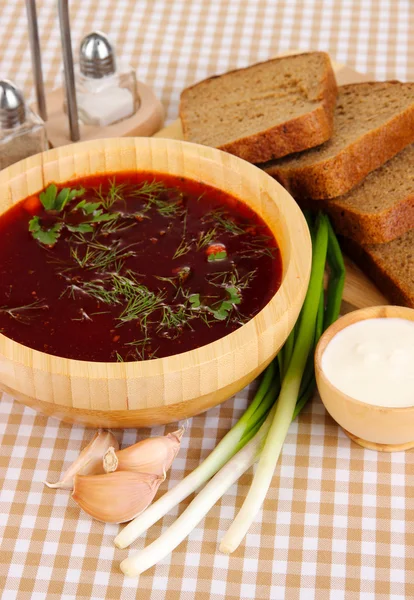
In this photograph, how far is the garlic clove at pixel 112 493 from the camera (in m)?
2.55

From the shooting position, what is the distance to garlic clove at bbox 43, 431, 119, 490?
2.66m

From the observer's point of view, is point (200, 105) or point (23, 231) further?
point (200, 105)

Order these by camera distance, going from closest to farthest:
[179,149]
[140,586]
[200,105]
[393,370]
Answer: [140,586] < [393,370] < [179,149] < [200,105]

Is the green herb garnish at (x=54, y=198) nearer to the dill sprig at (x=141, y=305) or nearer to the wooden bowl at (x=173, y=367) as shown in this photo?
the wooden bowl at (x=173, y=367)

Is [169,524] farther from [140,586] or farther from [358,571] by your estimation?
[358,571]

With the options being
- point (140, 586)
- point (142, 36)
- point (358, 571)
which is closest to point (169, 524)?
point (140, 586)

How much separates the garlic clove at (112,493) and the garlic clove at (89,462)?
0.09 meters

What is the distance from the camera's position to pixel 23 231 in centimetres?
294

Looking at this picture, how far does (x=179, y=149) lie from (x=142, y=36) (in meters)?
1.69

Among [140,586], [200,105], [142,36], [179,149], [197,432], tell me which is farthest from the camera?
[142,36]

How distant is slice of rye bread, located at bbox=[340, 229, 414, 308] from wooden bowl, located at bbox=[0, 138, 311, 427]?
45 cm

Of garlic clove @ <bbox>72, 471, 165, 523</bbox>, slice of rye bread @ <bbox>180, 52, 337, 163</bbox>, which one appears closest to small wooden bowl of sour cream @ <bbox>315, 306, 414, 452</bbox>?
garlic clove @ <bbox>72, 471, 165, 523</bbox>

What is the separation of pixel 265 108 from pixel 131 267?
105 centimetres

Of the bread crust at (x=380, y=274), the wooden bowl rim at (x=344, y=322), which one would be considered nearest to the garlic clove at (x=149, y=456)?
the wooden bowl rim at (x=344, y=322)
